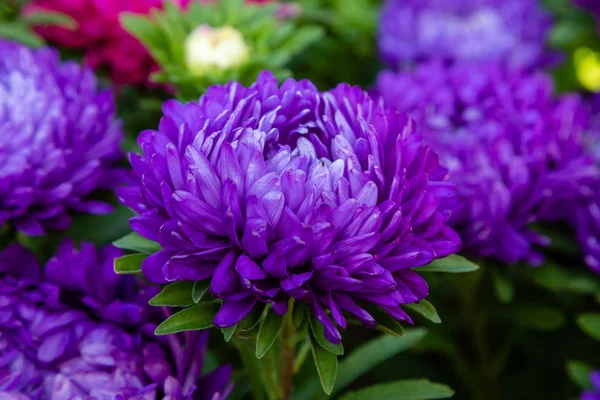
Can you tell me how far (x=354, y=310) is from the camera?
603 millimetres

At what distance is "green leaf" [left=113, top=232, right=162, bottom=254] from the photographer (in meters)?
0.70

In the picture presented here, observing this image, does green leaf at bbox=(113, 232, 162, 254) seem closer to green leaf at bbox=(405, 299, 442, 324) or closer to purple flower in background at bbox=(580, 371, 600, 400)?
green leaf at bbox=(405, 299, 442, 324)

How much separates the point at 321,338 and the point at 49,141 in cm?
43

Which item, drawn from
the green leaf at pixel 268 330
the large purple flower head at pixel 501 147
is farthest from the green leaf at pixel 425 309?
the large purple flower head at pixel 501 147

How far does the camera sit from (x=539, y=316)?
113 centimetres

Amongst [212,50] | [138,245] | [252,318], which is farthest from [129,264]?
[212,50]

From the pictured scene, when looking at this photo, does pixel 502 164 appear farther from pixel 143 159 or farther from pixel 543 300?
pixel 143 159

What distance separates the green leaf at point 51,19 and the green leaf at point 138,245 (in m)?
0.55

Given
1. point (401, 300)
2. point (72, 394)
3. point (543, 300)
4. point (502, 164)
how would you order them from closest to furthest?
point (401, 300) < point (72, 394) < point (502, 164) < point (543, 300)

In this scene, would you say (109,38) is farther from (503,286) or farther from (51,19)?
(503,286)

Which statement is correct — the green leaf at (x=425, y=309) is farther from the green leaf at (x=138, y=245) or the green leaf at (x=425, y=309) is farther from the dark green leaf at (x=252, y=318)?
the green leaf at (x=138, y=245)

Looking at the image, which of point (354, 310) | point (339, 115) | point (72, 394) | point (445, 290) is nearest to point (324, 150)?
point (339, 115)

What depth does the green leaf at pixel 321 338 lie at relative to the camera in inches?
25.2

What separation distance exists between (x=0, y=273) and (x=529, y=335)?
911 millimetres
